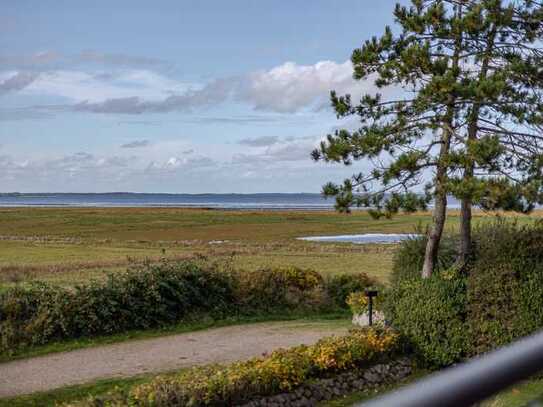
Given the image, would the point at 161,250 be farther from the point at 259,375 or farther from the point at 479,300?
the point at 259,375

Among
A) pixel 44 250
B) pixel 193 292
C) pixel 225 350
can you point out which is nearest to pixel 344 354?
pixel 225 350

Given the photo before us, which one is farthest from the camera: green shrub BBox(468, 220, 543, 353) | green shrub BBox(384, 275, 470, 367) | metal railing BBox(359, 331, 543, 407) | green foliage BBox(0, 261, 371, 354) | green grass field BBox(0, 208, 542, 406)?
green foliage BBox(0, 261, 371, 354)

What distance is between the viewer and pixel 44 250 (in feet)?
162

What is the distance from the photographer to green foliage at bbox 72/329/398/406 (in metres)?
9.83

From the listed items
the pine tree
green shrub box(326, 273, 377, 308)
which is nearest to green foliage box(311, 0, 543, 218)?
the pine tree

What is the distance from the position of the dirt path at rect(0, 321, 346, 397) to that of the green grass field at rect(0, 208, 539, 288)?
401cm

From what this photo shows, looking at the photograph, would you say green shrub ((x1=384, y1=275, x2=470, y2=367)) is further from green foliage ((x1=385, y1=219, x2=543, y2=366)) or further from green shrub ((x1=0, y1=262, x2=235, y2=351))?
green shrub ((x1=0, y1=262, x2=235, y2=351))

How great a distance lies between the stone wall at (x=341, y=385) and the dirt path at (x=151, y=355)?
134 inches

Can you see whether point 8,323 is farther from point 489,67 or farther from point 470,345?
point 489,67

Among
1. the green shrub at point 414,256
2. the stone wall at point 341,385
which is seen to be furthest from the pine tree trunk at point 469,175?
the stone wall at point 341,385

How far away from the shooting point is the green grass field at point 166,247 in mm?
34844

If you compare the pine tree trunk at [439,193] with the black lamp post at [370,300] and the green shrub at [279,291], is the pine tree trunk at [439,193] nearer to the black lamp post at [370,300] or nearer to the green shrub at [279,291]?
the black lamp post at [370,300]

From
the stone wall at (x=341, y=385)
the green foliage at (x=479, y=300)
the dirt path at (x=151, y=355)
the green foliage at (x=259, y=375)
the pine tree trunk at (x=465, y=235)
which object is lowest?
the dirt path at (x=151, y=355)

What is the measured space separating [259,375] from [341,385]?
175 centimetres
